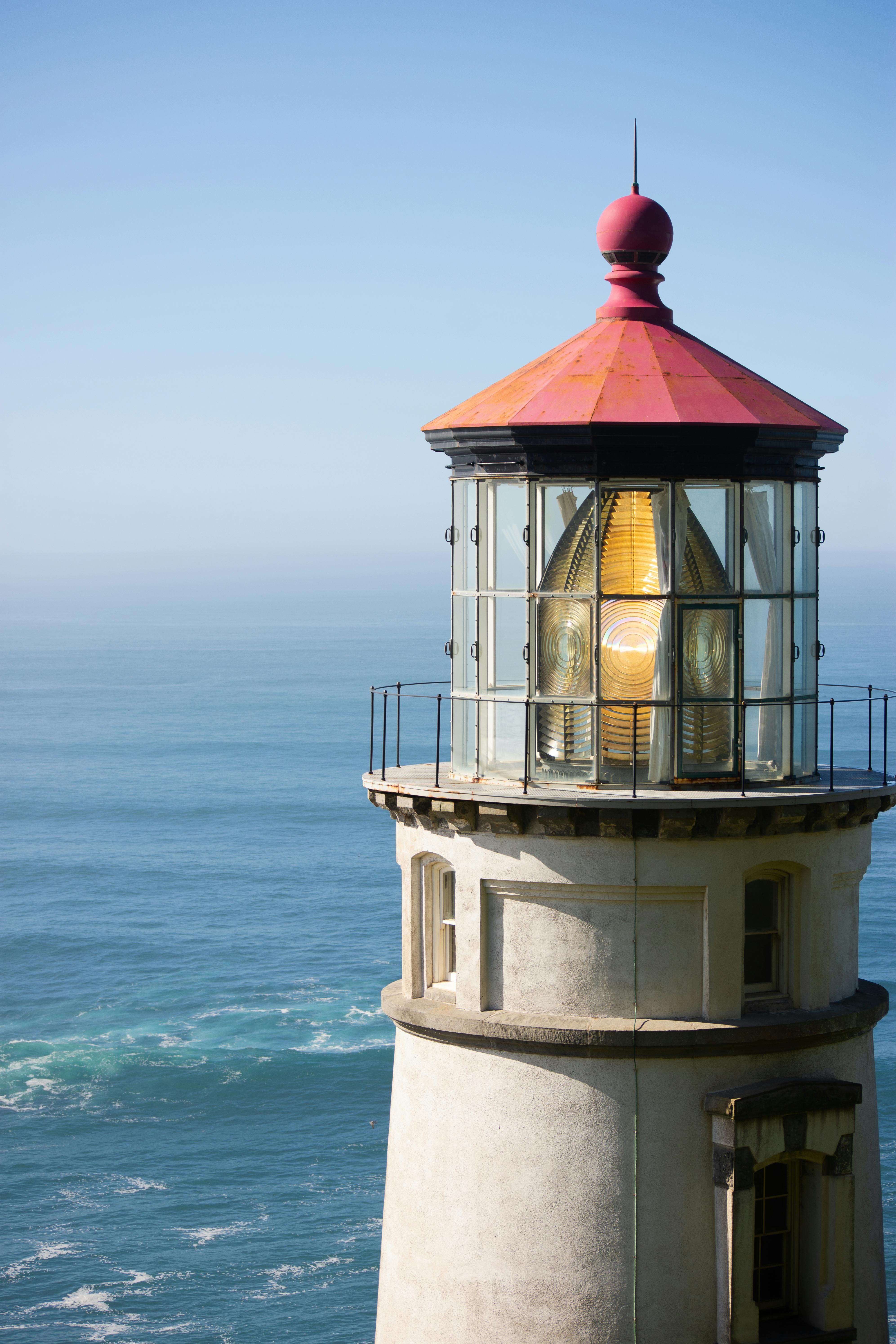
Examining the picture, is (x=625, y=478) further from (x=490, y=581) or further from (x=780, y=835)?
(x=780, y=835)

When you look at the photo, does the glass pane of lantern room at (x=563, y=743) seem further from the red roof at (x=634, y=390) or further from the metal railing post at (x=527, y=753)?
the red roof at (x=634, y=390)

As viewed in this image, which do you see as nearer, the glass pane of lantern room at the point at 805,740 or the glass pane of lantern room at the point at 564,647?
the glass pane of lantern room at the point at 564,647

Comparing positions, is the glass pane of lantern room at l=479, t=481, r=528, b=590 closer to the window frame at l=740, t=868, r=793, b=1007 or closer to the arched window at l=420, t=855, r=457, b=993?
the arched window at l=420, t=855, r=457, b=993

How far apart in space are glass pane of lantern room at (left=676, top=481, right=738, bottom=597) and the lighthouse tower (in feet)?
Result: 0.06

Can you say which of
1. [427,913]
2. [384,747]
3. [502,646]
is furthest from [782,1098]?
[384,747]

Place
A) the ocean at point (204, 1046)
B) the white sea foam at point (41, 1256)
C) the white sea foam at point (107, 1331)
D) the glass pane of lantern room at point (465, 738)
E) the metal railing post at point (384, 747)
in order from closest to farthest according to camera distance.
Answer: the glass pane of lantern room at point (465, 738) → the metal railing post at point (384, 747) → the white sea foam at point (107, 1331) → the ocean at point (204, 1046) → the white sea foam at point (41, 1256)

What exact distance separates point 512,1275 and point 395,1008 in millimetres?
1828

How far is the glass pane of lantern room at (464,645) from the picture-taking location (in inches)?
432

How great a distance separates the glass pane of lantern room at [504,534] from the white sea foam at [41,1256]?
30554mm

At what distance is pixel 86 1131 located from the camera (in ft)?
147

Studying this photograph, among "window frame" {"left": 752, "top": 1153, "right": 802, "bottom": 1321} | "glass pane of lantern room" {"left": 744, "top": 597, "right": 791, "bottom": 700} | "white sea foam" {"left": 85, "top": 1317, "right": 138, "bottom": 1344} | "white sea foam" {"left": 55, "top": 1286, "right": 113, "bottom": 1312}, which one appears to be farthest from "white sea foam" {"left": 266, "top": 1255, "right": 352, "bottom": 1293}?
"glass pane of lantern room" {"left": 744, "top": 597, "right": 791, "bottom": 700}

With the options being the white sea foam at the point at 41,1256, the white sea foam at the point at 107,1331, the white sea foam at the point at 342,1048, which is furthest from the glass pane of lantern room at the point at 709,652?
the white sea foam at the point at 342,1048

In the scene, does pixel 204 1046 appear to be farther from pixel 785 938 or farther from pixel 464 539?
pixel 785 938

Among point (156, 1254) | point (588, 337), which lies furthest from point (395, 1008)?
point (156, 1254)
